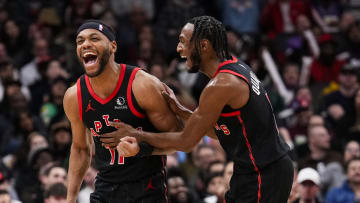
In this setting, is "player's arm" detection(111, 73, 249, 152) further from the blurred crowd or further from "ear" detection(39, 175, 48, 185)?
"ear" detection(39, 175, 48, 185)

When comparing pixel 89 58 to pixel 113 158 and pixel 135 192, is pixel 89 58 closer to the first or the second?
pixel 113 158

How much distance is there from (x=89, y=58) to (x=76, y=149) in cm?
86

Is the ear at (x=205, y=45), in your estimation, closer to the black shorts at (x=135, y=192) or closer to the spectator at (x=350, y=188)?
the black shorts at (x=135, y=192)

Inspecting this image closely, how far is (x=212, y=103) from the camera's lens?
5.03 meters

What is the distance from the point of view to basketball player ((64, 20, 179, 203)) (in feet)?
17.9

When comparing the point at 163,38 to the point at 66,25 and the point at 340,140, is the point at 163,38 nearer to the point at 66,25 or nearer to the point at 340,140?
the point at 66,25

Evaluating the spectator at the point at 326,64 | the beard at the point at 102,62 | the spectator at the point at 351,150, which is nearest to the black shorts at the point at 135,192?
the beard at the point at 102,62

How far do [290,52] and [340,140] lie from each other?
2.40 metres

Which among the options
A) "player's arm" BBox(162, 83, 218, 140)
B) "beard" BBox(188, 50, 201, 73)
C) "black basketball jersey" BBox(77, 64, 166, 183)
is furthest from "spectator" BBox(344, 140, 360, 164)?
"beard" BBox(188, 50, 201, 73)

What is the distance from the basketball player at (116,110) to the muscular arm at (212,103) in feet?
1.10

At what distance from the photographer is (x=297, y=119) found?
36.6 ft

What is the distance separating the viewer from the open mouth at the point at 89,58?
5.41 m

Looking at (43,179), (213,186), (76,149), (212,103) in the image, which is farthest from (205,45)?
(43,179)

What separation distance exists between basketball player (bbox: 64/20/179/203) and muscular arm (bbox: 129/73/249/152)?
336 millimetres
